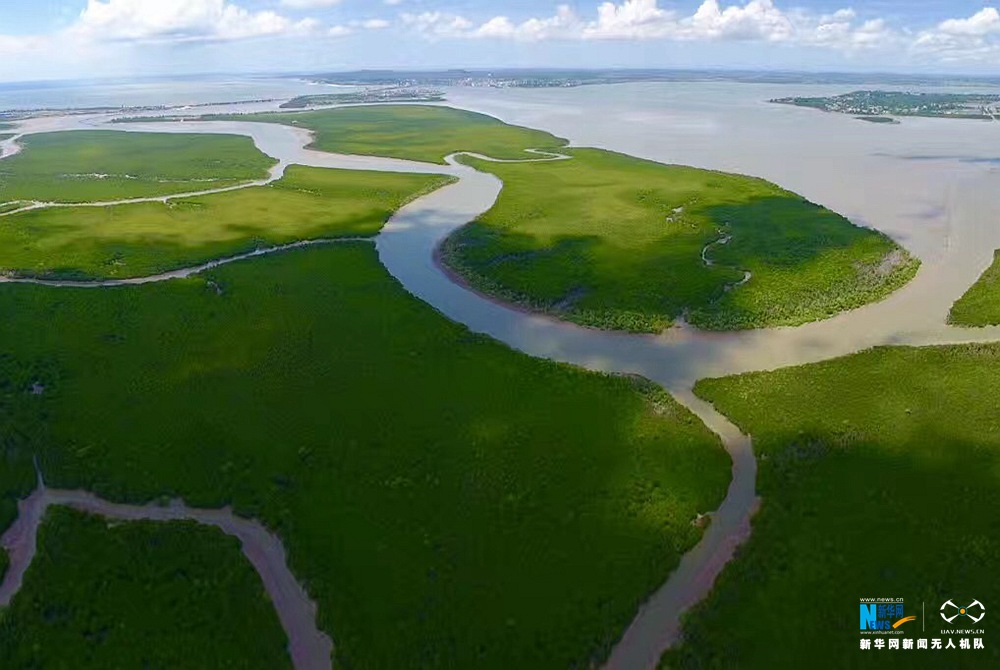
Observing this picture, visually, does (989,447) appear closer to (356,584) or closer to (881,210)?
(356,584)

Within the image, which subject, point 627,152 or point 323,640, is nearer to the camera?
point 323,640

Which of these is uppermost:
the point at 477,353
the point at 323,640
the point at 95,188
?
Answer: the point at 95,188

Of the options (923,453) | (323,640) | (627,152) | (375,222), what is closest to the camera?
(323,640)

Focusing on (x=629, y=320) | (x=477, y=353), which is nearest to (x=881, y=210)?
(x=629, y=320)

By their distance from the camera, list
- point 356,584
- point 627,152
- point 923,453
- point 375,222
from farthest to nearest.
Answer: point 627,152
point 375,222
point 923,453
point 356,584

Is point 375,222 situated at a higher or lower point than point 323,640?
higher

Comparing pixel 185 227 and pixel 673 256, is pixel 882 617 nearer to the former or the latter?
pixel 673 256

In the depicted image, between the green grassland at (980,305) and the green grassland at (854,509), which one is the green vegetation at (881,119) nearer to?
the green grassland at (980,305)

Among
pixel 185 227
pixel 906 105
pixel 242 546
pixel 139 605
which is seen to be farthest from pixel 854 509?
pixel 906 105
